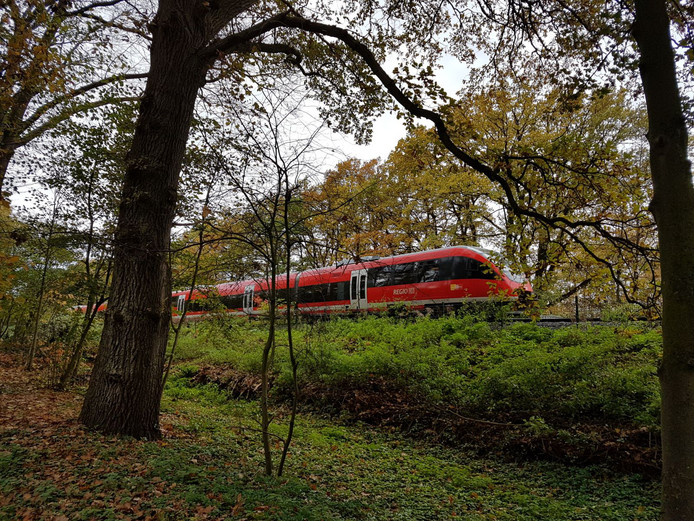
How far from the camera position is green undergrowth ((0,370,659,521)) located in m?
3.15

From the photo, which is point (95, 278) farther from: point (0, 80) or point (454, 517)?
point (454, 517)

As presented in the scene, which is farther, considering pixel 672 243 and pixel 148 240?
pixel 148 240

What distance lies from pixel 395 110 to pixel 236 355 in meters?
9.11

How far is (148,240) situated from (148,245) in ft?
0.25

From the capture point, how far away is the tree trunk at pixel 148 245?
4715mm

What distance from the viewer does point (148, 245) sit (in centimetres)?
486

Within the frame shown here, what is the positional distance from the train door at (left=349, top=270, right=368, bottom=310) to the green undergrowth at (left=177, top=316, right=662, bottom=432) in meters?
5.36

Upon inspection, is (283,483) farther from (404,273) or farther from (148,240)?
(404,273)

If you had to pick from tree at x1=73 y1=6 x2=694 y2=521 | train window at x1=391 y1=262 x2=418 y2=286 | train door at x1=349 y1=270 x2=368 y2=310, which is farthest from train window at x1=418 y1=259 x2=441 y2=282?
tree at x1=73 y1=6 x2=694 y2=521

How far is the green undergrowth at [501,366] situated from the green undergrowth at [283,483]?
1034 millimetres

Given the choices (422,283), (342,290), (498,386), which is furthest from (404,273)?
(498,386)

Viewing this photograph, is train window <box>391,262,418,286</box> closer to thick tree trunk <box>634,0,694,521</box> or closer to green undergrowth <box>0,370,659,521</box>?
green undergrowth <box>0,370,659,521</box>

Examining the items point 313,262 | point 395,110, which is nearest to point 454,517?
point 313,262

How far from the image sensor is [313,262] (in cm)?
436
